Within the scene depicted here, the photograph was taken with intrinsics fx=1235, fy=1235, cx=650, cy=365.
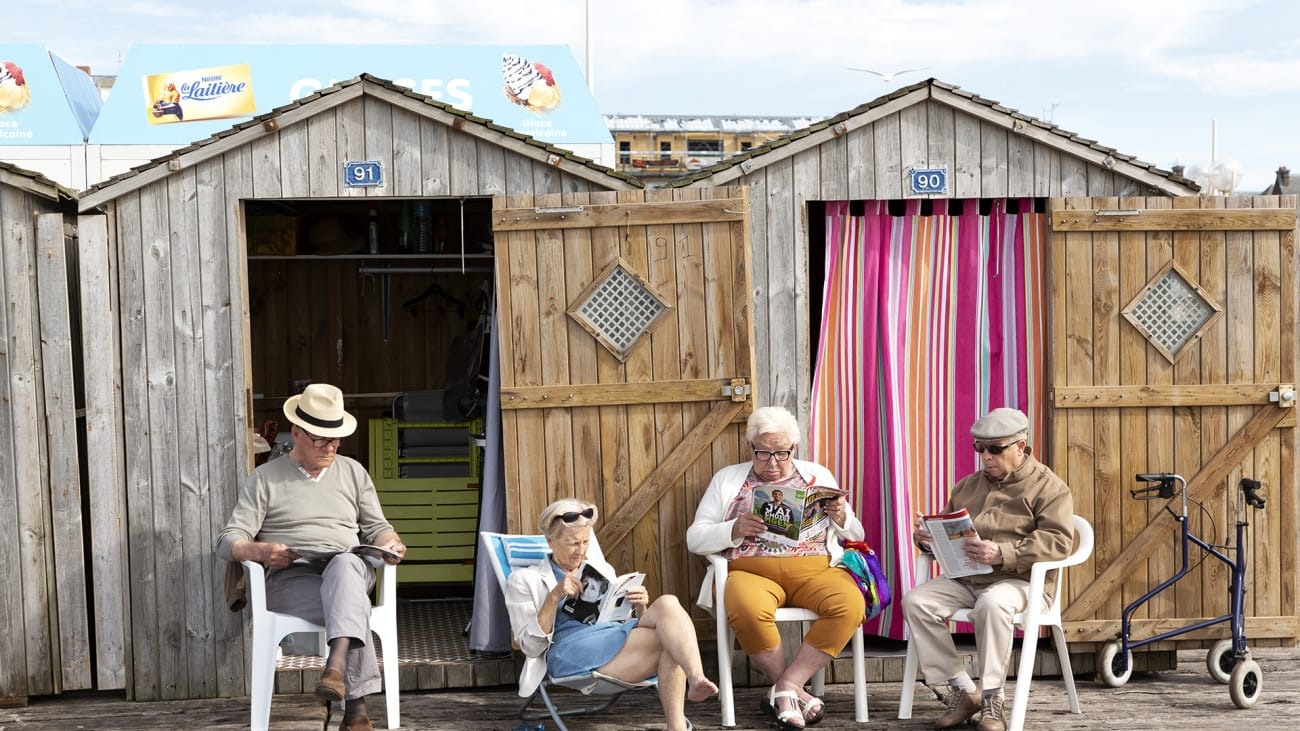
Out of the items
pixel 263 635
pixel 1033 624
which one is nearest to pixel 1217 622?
pixel 1033 624

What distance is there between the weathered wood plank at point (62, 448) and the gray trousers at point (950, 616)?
3.25 metres

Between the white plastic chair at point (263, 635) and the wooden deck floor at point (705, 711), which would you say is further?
the wooden deck floor at point (705, 711)

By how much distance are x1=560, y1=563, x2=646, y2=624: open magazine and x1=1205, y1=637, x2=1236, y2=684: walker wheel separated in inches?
98.4

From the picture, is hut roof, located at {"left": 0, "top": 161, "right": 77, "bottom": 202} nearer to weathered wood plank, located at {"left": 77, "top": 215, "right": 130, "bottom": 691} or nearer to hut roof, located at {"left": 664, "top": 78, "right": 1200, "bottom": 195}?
weathered wood plank, located at {"left": 77, "top": 215, "right": 130, "bottom": 691}

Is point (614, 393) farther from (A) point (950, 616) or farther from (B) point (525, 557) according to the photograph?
(A) point (950, 616)

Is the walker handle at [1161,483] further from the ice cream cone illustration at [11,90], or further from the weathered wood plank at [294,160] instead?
the ice cream cone illustration at [11,90]

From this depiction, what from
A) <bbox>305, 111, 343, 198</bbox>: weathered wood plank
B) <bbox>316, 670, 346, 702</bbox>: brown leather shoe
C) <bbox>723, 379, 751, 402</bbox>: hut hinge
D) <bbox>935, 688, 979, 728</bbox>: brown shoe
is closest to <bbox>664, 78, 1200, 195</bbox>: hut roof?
<bbox>723, 379, 751, 402</bbox>: hut hinge

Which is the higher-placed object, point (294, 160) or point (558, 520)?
point (294, 160)

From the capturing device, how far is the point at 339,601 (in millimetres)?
4188

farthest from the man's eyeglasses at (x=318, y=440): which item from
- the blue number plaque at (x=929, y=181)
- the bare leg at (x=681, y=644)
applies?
the blue number plaque at (x=929, y=181)

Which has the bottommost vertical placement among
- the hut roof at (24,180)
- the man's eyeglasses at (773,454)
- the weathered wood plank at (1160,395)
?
the man's eyeglasses at (773,454)

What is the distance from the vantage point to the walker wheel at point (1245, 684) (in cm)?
471

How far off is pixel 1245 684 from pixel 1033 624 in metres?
1.01

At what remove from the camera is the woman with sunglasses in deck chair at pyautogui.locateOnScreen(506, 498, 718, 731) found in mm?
4117
